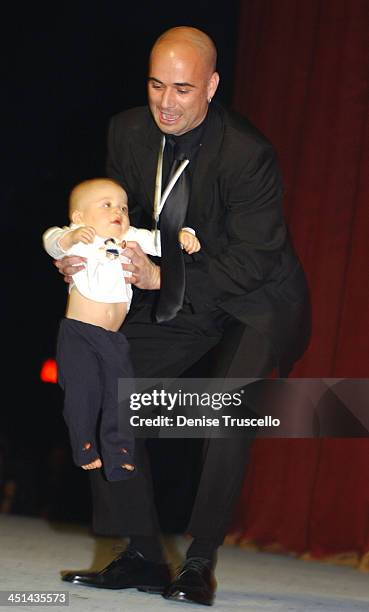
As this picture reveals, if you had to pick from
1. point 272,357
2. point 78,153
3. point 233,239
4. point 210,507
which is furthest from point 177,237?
point 78,153

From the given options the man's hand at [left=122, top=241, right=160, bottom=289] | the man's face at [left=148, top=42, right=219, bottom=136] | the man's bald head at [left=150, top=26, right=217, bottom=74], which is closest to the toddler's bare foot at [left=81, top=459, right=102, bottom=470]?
the man's hand at [left=122, top=241, right=160, bottom=289]

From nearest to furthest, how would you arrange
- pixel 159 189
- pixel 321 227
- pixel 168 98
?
pixel 168 98, pixel 159 189, pixel 321 227

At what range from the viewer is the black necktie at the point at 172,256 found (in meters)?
2.43

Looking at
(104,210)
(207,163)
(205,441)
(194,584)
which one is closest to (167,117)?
(207,163)

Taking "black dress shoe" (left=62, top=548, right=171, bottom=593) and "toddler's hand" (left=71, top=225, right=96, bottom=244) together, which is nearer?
"toddler's hand" (left=71, top=225, right=96, bottom=244)

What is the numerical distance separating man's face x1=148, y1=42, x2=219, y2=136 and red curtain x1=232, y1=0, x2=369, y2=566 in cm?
129

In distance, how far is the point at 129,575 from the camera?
2.53 m

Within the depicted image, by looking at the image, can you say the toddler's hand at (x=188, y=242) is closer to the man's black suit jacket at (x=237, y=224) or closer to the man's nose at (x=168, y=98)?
the man's black suit jacket at (x=237, y=224)

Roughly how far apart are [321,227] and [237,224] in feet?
4.33

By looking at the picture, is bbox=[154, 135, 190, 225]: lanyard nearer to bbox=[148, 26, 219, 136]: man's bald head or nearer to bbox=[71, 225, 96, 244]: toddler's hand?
bbox=[148, 26, 219, 136]: man's bald head

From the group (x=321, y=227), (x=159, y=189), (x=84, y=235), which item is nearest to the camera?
(x=84, y=235)

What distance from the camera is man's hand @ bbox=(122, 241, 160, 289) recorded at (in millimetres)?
2402

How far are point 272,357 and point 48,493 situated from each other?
2.65 metres

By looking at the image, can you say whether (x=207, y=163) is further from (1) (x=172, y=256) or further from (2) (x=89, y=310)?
(2) (x=89, y=310)
